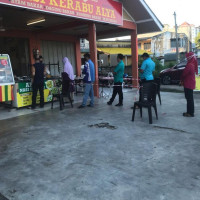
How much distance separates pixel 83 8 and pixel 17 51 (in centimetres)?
568

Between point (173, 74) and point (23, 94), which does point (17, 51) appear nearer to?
point (23, 94)

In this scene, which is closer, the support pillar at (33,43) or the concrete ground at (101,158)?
the concrete ground at (101,158)

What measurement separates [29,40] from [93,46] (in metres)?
4.48

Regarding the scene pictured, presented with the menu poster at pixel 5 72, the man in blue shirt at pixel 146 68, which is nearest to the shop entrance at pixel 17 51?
the menu poster at pixel 5 72

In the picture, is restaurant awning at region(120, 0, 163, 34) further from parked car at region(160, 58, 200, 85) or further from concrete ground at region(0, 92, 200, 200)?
concrete ground at region(0, 92, 200, 200)

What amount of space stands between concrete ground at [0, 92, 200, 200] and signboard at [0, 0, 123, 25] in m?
3.32

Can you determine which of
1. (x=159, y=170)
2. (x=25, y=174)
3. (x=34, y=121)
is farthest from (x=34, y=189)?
(x=34, y=121)

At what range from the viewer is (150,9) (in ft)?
36.0

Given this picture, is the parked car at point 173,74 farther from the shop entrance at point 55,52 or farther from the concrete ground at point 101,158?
the concrete ground at point 101,158

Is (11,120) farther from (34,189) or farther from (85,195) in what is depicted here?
(85,195)

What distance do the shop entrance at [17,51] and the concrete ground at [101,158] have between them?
693cm

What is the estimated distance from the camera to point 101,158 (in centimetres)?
380

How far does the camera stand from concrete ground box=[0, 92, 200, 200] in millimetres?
2861

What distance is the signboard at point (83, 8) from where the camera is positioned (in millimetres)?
6801
